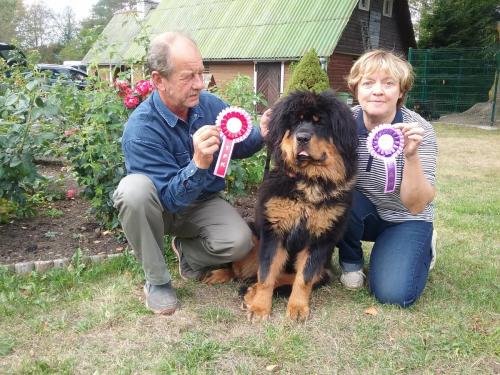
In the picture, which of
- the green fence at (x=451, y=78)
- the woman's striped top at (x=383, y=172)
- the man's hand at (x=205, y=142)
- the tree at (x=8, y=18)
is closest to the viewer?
the man's hand at (x=205, y=142)

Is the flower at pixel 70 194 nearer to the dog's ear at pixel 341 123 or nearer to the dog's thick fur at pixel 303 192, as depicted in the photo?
the dog's thick fur at pixel 303 192

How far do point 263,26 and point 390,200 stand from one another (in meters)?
16.6

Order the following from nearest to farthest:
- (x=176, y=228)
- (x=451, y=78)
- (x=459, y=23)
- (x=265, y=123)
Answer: (x=265, y=123) < (x=176, y=228) < (x=451, y=78) < (x=459, y=23)

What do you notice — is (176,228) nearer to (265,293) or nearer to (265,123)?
Answer: (265,293)

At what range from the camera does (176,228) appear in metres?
3.18

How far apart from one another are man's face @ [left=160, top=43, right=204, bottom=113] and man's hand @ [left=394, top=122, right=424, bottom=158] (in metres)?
1.18

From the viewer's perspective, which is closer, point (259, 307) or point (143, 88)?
point (259, 307)

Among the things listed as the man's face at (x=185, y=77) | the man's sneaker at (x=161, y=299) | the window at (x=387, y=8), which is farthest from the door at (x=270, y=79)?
the man's sneaker at (x=161, y=299)

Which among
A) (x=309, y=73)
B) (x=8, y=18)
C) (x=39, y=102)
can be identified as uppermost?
(x=8, y=18)

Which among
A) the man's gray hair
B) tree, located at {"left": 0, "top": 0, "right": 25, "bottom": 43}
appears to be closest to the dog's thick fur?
the man's gray hair

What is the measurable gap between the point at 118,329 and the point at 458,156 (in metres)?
8.20

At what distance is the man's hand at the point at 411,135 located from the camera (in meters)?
2.44

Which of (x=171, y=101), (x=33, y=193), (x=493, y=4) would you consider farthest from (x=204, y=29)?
(x=171, y=101)

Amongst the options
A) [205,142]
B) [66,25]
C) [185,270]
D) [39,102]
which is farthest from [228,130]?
[66,25]
